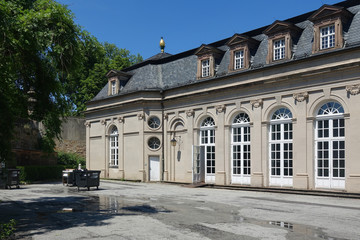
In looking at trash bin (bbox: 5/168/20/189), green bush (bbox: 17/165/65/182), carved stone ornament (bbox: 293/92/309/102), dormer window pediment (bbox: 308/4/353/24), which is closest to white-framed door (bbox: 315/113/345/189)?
carved stone ornament (bbox: 293/92/309/102)

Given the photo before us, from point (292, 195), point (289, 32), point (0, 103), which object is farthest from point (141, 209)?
point (289, 32)

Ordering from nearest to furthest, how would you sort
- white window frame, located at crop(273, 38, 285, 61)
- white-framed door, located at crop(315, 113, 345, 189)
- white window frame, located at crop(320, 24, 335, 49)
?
1. white-framed door, located at crop(315, 113, 345, 189)
2. white window frame, located at crop(320, 24, 335, 49)
3. white window frame, located at crop(273, 38, 285, 61)

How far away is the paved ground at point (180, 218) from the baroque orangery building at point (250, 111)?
408 centimetres

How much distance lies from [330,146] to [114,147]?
17.2 meters

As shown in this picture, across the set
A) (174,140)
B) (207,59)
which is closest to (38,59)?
(207,59)

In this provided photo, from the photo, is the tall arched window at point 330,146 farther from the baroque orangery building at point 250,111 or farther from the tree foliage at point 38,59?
the tree foliage at point 38,59

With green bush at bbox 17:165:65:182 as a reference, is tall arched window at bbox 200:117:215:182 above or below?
above

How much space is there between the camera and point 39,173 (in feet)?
90.0

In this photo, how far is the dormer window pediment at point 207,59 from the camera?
2473 centimetres

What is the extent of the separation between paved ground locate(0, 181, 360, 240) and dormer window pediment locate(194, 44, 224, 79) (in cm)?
1142

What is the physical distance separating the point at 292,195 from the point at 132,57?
121 ft

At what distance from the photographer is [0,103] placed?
29.8 ft

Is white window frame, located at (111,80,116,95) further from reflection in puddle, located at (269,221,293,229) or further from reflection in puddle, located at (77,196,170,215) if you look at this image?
reflection in puddle, located at (269,221,293,229)

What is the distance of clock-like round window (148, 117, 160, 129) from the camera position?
27.8 metres
